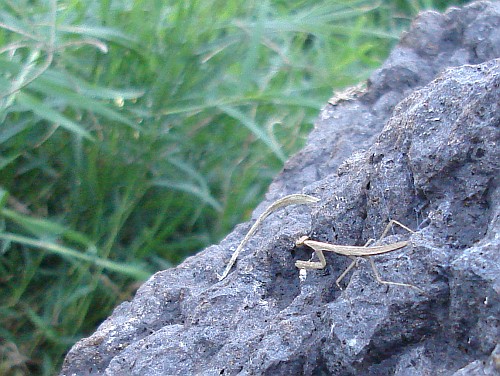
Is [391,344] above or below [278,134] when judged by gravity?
above

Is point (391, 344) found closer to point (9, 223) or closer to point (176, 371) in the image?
point (176, 371)

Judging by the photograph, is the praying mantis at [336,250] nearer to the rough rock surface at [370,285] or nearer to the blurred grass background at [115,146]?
the rough rock surface at [370,285]

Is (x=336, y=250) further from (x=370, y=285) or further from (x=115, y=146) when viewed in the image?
(x=115, y=146)

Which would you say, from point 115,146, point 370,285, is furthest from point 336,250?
point 115,146

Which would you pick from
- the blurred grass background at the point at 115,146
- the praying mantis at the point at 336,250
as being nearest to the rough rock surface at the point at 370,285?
the praying mantis at the point at 336,250

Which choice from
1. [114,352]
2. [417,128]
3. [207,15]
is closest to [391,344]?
[417,128]

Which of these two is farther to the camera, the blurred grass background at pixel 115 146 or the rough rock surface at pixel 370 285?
the blurred grass background at pixel 115 146
